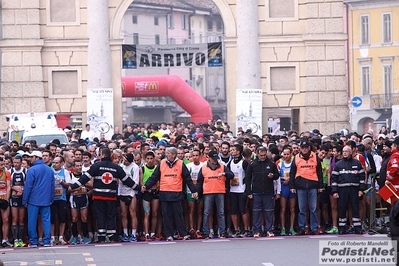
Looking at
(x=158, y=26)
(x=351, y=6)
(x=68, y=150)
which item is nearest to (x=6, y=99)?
(x=68, y=150)

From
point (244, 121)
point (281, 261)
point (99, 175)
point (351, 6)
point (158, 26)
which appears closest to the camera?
point (281, 261)

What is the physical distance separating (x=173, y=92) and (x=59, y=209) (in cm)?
2993

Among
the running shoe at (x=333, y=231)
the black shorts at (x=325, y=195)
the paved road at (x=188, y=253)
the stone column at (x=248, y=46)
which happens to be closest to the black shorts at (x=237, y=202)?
the paved road at (x=188, y=253)

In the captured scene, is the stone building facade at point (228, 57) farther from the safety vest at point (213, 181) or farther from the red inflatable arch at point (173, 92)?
the safety vest at point (213, 181)

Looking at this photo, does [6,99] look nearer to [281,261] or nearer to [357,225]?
[357,225]

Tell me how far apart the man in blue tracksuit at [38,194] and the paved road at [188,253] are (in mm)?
618

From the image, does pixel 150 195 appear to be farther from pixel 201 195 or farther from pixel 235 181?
pixel 235 181

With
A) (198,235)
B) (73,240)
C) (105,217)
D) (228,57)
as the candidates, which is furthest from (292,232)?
(228,57)

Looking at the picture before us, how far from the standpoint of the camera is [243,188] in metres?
22.6

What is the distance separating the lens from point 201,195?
74.2 feet

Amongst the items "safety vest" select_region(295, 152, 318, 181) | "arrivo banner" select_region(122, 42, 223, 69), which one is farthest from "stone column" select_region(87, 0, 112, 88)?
"safety vest" select_region(295, 152, 318, 181)

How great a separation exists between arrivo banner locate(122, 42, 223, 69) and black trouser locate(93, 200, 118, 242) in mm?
Result: 16381

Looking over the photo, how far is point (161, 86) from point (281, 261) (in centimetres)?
3434

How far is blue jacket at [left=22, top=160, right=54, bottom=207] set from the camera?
21562mm
